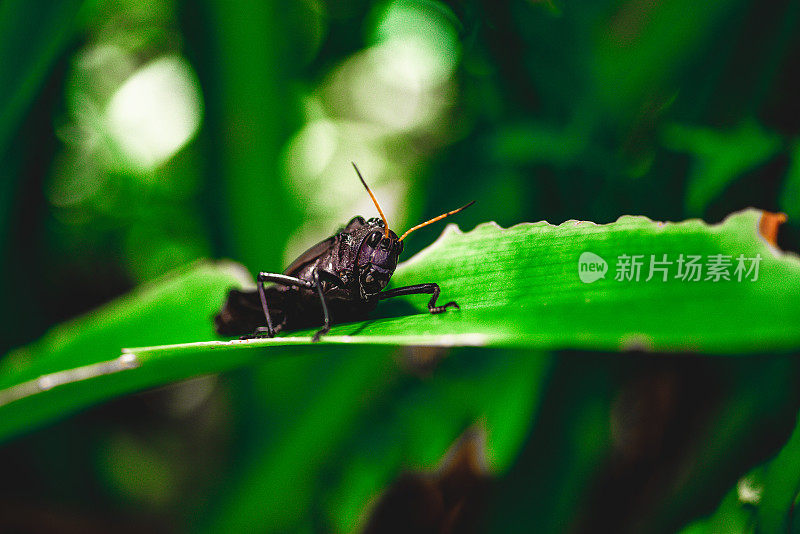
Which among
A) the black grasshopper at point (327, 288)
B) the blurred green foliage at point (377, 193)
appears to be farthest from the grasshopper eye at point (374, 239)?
the blurred green foliage at point (377, 193)

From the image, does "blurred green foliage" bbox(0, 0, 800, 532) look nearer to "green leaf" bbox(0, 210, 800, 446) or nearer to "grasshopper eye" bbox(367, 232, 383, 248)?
"green leaf" bbox(0, 210, 800, 446)

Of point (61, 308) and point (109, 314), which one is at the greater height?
point (61, 308)

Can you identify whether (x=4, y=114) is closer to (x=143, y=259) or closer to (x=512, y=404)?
(x=143, y=259)

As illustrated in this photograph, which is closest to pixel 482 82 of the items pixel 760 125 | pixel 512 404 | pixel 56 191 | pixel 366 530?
pixel 760 125

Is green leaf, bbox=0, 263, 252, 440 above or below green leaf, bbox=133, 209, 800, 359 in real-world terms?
above

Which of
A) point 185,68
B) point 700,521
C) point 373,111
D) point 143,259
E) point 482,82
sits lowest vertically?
point 700,521

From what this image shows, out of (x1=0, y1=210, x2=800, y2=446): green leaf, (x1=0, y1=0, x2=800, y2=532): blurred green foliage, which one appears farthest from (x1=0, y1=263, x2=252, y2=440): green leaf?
(x1=0, y1=0, x2=800, y2=532): blurred green foliage
